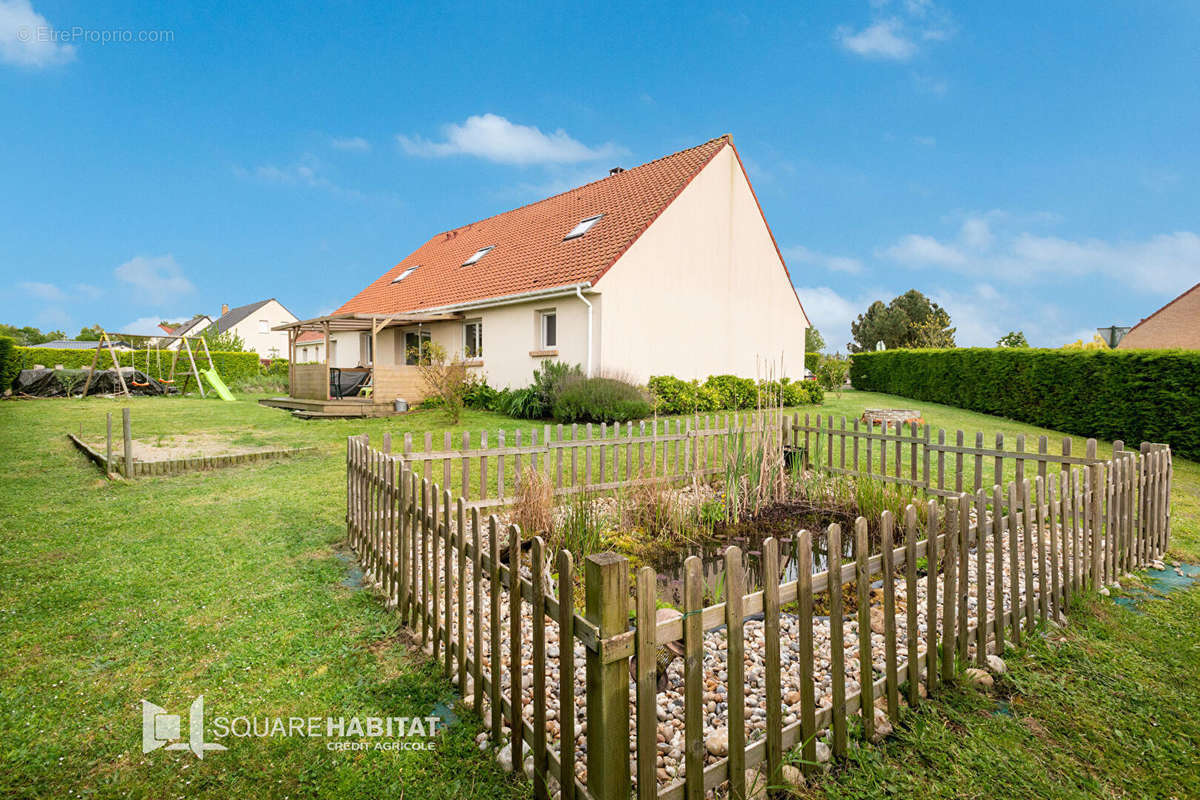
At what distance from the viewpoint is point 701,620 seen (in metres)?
1.84

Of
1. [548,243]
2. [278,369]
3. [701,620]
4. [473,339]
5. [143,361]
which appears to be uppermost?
[548,243]

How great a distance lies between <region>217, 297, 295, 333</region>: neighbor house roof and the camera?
181 feet

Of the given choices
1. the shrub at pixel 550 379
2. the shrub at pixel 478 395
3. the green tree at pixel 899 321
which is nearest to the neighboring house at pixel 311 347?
the shrub at pixel 478 395

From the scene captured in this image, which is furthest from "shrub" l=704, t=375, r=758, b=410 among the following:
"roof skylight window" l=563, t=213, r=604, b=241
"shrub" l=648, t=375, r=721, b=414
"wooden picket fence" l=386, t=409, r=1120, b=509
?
"wooden picket fence" l=386, t=409, r=1120, b=509

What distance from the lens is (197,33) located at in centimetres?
935

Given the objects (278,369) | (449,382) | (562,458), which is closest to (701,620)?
(562,458)

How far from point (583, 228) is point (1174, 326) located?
30668mm

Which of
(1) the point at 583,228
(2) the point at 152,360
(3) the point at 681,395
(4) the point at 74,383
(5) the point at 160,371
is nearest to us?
(3) the point at 681,395

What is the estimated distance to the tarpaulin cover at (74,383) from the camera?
18.8 m

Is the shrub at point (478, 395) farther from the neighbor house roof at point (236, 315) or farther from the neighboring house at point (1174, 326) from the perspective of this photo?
the neighbor house roof at point (236, 315)

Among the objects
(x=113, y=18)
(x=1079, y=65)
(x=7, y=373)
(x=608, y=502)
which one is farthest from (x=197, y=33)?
(x=1079, y=65)

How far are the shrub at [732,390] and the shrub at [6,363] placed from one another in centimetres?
2185

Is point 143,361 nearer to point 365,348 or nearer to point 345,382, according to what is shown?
point 365,348

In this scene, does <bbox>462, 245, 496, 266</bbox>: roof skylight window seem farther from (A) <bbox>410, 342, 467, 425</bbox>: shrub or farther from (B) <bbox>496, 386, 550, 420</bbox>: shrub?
(B) <bbox>496, 386, 550, 420</bbox>: shrub
